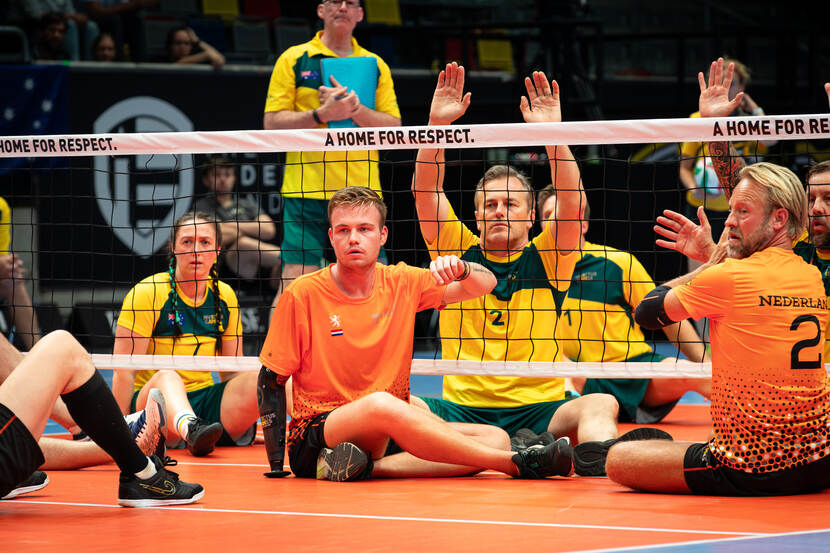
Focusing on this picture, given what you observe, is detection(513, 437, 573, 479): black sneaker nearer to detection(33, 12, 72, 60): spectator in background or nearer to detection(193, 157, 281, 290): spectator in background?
detection(193, 157, 281, 290): spectator in background

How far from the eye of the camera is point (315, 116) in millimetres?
6980

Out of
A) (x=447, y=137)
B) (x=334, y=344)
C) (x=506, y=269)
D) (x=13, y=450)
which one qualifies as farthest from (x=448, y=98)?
(x=13, y=450)

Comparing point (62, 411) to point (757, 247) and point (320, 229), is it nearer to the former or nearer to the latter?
point (320, 229)

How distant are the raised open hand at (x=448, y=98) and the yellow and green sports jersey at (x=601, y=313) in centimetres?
154

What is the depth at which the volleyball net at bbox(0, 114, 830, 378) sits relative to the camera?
18.5 ft

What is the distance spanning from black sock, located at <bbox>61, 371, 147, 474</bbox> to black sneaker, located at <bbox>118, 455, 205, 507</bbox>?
15 centimetres

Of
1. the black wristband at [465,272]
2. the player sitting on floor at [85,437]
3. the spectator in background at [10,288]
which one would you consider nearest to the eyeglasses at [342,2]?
the black wristband at [465,272]

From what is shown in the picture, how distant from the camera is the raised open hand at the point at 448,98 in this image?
599cm

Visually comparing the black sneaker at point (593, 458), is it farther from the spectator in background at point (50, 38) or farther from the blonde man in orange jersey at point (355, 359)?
the spectator in background at point (50, 38)

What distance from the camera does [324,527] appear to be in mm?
3920

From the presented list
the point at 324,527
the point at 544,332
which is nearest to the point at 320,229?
the point at 544,332

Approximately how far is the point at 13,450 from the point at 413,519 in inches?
55.0

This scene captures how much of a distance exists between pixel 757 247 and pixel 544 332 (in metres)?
1.60

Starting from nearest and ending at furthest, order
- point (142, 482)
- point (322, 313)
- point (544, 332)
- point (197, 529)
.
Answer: point (197, 529) → point (142, 482) → point (322, 313) → point (544, 332)
